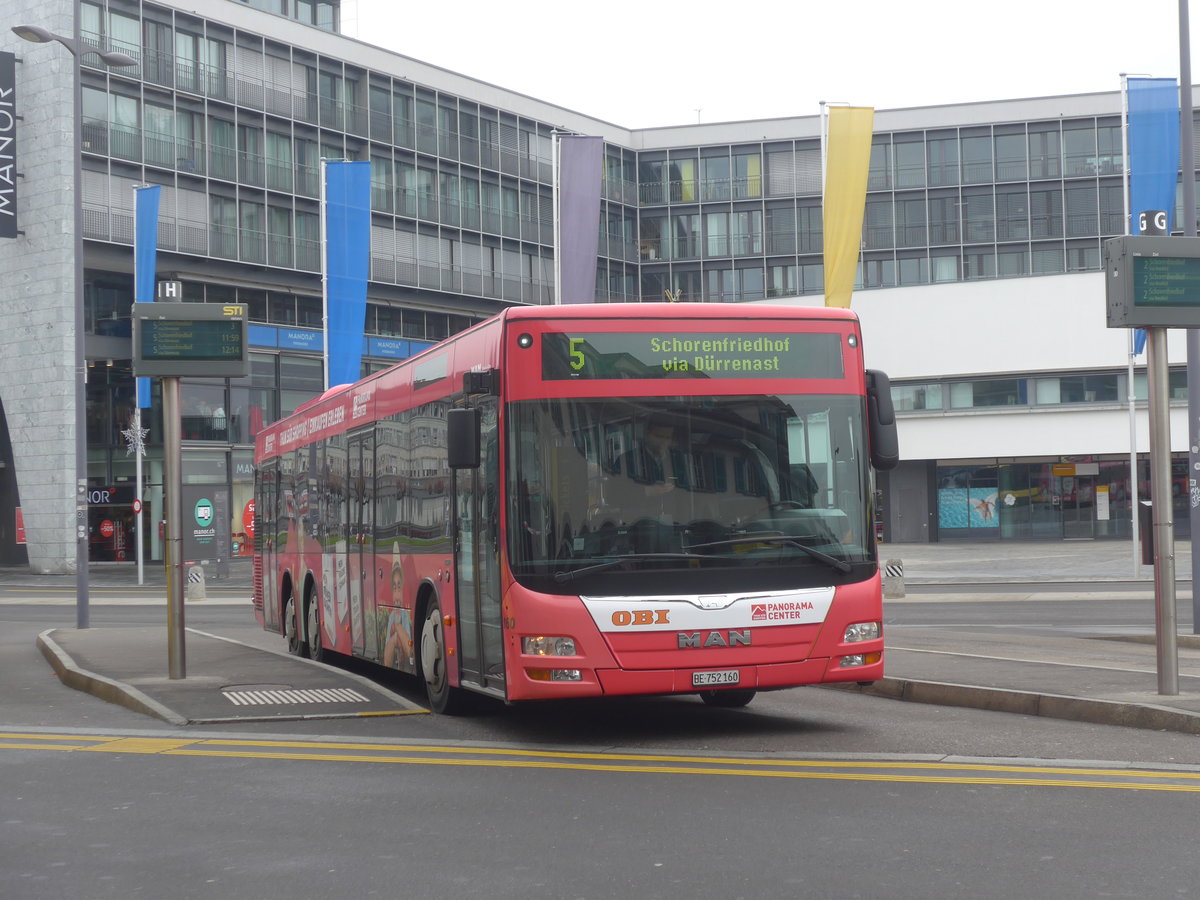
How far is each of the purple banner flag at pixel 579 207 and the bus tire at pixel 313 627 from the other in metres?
15.3

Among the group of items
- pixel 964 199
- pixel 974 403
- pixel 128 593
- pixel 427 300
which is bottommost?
pixel 128 593

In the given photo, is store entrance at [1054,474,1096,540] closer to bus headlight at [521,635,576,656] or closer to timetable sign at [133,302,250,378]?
timetable sign at [133,302,250,378]

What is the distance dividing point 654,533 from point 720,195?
2474 inches

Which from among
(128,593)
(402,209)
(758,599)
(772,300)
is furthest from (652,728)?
(772,300)

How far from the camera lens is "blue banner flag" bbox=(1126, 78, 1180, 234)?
93.8 feet

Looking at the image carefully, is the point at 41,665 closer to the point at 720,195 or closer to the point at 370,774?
the point at 370,774

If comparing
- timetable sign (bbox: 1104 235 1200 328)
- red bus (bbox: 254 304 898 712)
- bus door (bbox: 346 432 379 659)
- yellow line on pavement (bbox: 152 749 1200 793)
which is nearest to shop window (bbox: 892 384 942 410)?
bus door (bbox: 346 432 379 659)

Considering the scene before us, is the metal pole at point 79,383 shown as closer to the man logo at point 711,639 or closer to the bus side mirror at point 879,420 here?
the man logo at point 711,639

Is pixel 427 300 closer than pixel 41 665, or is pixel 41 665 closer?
pixel 41 665

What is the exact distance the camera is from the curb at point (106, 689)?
12.1 meters

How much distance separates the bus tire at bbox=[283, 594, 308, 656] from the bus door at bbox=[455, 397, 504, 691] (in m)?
7.11

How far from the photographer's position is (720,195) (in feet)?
235

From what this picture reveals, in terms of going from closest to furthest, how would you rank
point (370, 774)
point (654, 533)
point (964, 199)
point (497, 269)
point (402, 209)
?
point (370, 774), point (654, 533), point (402, 209), point (497, 269), point (964, 199)

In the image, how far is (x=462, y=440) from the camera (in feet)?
33.6
